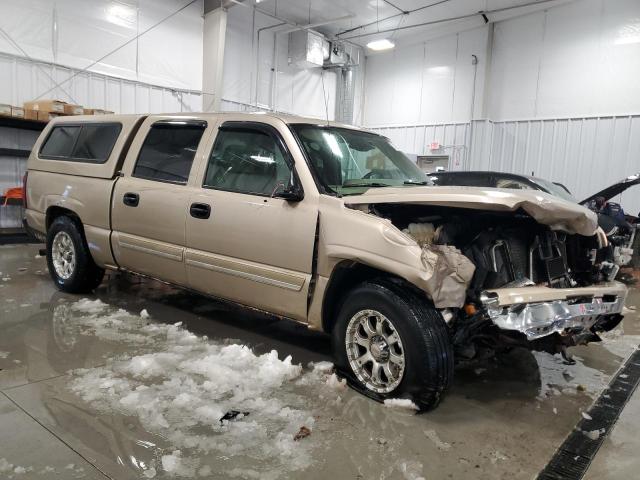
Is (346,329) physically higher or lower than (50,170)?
lower

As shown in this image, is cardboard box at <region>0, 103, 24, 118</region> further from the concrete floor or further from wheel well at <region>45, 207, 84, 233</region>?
the concrete floor

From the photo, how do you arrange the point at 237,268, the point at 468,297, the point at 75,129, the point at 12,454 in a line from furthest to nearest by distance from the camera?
the point at 75,129 → the point at 237,268 → the point at 468,297 → the point at 12,454

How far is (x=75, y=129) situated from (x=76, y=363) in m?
2.89

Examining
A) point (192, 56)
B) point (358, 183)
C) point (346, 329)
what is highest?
point (192, 56)

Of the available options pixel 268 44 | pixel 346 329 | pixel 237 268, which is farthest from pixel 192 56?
pixel 346 329

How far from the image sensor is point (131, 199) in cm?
422

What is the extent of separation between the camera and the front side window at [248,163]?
340cm

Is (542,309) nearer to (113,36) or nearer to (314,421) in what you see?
(314,421)

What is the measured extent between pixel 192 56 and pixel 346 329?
406 inches

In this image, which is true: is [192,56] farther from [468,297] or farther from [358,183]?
[468,297]

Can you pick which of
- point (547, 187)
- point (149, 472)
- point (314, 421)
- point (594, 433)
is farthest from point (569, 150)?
point (149, 472)

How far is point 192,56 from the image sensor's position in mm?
11461

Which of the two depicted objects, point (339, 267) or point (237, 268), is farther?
point (237, 268)

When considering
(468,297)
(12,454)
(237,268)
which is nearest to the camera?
(12,454)
